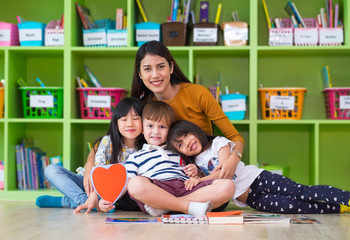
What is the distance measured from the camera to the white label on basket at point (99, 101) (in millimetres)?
2557

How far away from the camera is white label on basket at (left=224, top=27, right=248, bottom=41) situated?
99.5 inches

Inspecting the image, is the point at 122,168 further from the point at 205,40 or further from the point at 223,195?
the point at 205,40

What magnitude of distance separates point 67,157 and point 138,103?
0.72 m

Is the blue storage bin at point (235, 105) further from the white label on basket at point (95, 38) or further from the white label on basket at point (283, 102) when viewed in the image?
the white label on basket at point (95, 38)

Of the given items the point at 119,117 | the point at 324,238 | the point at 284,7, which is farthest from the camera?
the point at 284,7

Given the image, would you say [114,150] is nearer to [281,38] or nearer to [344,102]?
[281,38]

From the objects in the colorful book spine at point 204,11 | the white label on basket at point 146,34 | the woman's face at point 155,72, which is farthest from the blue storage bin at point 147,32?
the woman's face at point 155,72

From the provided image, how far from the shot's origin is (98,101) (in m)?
2.56

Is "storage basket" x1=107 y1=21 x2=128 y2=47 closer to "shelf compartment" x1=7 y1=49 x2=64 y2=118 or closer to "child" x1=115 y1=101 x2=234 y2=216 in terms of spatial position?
"shelf compartment" x1=7 y1=49 x2=64 y2=118

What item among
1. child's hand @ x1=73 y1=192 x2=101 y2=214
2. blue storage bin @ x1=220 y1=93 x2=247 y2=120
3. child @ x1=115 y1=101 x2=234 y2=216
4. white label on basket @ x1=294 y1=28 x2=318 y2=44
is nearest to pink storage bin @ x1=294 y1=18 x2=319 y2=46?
white label on basket @ x1=294 y1=28 x2=318 y2=44

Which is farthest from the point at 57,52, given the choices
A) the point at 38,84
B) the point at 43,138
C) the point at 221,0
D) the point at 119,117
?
the point at 221,0

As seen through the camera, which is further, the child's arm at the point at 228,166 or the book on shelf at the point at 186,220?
the child's arm at the point at 228,166

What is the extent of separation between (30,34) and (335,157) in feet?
6.70

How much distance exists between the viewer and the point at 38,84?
2863 millimetres
